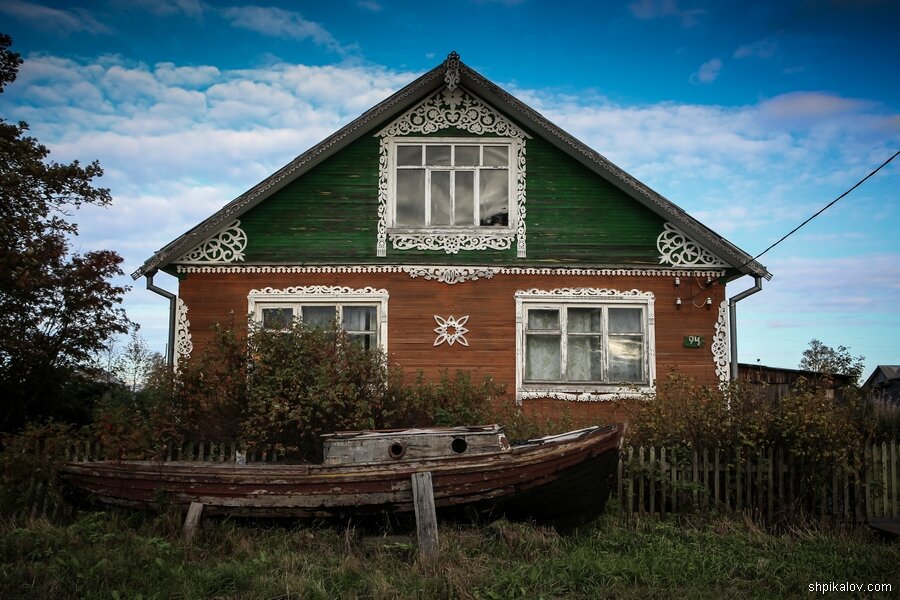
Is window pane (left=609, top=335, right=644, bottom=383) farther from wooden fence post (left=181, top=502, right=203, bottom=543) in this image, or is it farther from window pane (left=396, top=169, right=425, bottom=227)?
wooden fence post (left=181, top=502, right=203, bottom=543)

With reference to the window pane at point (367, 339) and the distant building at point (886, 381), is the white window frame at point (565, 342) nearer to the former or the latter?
the window pane at point (367, 339)

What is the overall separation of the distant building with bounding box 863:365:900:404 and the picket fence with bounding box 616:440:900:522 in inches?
902

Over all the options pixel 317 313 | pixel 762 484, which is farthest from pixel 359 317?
pixel 762 484

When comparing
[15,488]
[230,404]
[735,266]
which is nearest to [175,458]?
[230,404]

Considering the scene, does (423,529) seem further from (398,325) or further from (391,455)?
(398,325)

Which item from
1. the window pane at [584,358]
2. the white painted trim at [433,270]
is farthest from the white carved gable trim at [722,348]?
the window pane at [584,358]

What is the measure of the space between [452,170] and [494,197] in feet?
3.26

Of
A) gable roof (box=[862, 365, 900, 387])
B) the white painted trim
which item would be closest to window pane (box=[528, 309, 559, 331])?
the white painted trim

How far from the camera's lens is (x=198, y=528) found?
8.22 metres

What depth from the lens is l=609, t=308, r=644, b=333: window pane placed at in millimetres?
13969

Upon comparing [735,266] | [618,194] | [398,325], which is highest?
[618,194]

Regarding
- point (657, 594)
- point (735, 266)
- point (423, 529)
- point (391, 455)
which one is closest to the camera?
point (657, 594)

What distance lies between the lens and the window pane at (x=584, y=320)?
14.0 metres

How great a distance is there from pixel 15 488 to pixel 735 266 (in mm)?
12123
